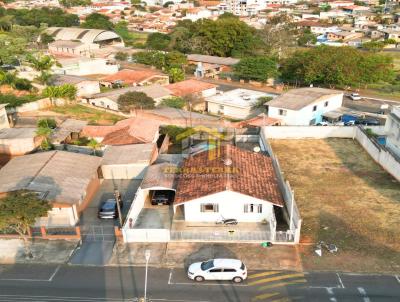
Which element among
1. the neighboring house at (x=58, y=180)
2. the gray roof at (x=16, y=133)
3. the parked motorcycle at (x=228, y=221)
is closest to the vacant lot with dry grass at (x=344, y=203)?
the parked motorcycle at (x=228, y=221)

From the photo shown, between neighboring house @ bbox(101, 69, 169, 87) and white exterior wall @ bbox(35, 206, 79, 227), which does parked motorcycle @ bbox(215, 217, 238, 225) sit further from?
neighboring house @ bbox(101, 69, 169, 87)

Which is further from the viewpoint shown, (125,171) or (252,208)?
(125,171)

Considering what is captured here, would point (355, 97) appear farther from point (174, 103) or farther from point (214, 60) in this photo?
point (214, 60)

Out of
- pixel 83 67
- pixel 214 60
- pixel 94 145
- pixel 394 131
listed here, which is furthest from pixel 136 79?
pixel 394 131

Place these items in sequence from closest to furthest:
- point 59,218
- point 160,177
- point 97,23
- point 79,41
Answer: point 59,218 < point 160,177 < point 79,41 < point 97,23

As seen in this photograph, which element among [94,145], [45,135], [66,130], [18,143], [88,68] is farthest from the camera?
[88,68]

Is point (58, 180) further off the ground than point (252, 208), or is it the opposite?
point (58, 180)

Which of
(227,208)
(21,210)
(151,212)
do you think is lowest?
(151,212)
